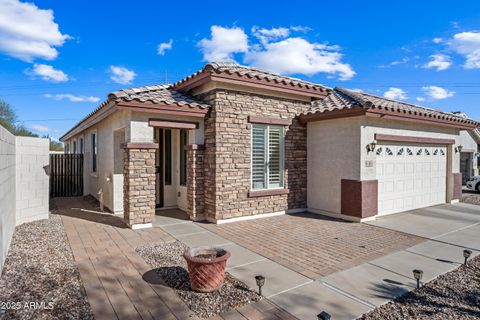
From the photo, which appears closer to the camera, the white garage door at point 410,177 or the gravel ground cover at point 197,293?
the gravel ground cover at point 197,293

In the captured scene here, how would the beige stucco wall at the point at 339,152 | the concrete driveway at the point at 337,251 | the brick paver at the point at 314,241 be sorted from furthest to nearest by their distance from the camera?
the beige stucco wall at the point at 339,152, the brick paver at the point at 314,241, the concrete driveway at the point at 337,251

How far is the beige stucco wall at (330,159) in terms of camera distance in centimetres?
827

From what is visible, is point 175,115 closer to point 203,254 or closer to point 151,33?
point 203,254

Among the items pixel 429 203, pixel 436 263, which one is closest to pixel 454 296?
pixel 436 263

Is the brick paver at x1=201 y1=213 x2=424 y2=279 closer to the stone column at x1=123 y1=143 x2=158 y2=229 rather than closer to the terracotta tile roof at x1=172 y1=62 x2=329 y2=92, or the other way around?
the stone column at x1=123 y1=143 x2=158 y2=229

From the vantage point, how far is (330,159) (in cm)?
895

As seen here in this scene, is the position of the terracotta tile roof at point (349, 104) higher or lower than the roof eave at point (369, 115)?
higher

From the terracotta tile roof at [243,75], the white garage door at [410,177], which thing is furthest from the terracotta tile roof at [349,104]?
the white garage door at [410,177]

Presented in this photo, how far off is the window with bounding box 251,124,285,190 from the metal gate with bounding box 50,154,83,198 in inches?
385

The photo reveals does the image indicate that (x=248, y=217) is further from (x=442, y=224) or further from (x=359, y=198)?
(x=442, y=224)

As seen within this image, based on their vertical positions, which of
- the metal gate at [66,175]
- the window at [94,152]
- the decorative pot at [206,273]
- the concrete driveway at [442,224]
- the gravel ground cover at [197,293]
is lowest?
the concrete driveway at [442,224]

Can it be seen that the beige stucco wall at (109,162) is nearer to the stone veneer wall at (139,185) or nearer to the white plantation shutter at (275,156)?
the stone veneer wall at (139,185)

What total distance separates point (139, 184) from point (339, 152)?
5954 millimetres

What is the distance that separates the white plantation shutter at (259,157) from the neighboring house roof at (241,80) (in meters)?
1.40
